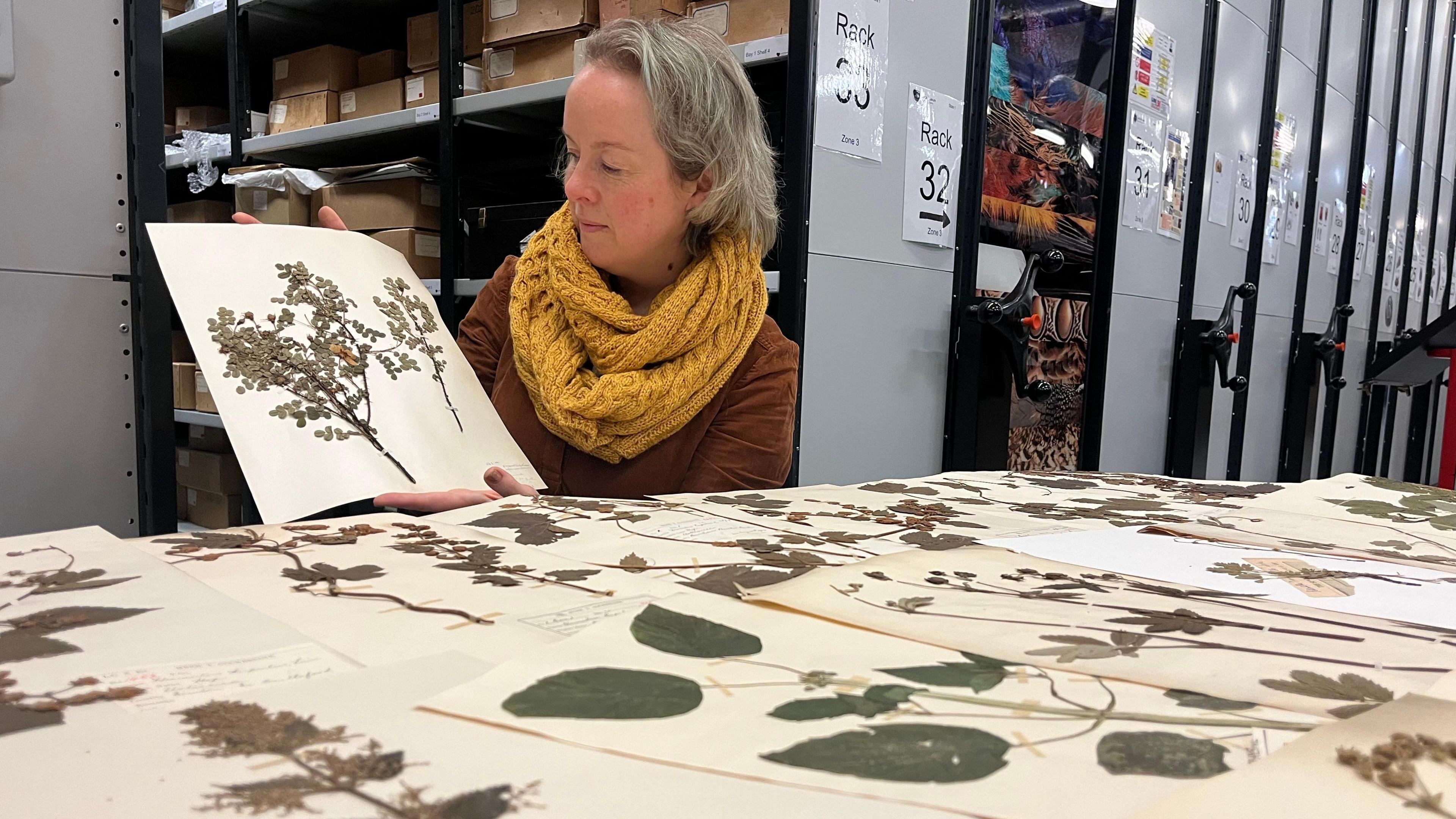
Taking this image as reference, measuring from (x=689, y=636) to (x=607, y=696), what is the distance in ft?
0.27

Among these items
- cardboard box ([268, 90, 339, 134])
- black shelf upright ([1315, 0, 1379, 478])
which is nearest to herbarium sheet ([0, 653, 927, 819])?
cardboard box ([268, 90, 339, 134])

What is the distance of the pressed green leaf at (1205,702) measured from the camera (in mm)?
351

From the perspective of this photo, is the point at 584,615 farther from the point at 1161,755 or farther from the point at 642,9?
the point at 642,9

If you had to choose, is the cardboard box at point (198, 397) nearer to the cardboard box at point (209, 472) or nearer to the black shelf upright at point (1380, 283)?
the cardboard box at point (209, 472)

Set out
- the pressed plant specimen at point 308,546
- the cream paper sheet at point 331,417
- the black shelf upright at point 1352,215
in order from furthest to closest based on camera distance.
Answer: the black shelf upright at point 1352,215 → the cream paper sheet at point 331,417 → the pressed plant specimen at point 308,546

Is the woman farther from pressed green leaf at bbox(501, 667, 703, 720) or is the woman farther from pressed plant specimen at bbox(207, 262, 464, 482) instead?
pressed green leaf at bbox(501, 667, 703, 720)

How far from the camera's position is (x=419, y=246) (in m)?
2.56

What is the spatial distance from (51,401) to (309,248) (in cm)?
48

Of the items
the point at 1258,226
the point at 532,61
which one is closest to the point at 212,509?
the point at 532,61

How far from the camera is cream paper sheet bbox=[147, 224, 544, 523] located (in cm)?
76

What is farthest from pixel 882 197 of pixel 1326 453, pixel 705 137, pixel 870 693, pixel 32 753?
pixel 1326 453

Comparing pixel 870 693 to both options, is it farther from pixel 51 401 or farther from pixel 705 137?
pixel 51 401

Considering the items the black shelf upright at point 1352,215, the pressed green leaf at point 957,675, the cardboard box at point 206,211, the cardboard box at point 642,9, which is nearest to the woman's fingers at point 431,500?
the pressed green leaf at point 957,675

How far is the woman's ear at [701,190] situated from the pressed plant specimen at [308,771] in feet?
3.27
